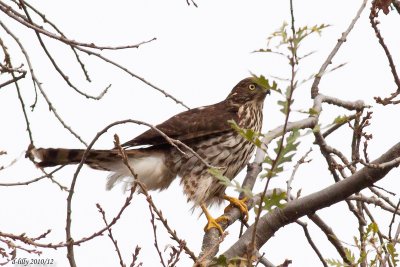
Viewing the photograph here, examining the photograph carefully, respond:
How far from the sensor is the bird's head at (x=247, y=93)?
6.81m

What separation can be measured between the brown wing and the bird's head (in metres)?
0.46

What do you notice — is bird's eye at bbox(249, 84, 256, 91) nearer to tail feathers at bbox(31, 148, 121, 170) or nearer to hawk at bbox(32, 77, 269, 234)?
hawk at bbox(32, 77, 269, 234)

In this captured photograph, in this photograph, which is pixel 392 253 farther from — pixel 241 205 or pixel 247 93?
pixel 247 93

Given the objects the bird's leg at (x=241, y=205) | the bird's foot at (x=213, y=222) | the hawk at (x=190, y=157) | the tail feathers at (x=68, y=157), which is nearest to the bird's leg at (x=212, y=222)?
the bird's foot at (x=213, y=222)

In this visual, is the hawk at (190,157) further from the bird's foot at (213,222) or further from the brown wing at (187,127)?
the bird's foot at (213,222)

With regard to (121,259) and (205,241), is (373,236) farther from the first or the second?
(205,241)

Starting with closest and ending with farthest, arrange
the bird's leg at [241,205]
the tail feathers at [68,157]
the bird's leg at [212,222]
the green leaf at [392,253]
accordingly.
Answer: the green leaf at [392,253], the tail feathers at [68,157], the bird's leg at [212,222], the bird's leg at [241,205]

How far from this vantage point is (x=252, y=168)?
16.3 feet

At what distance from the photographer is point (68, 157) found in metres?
5.26

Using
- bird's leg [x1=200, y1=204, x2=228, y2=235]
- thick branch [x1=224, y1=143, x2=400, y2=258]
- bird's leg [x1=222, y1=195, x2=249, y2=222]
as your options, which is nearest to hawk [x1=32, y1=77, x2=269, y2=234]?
bird's leg [x1=222, y1=195, x2=249, y2=222]

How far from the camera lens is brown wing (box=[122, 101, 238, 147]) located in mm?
6031

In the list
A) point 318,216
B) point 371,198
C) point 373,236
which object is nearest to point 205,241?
point 318,216

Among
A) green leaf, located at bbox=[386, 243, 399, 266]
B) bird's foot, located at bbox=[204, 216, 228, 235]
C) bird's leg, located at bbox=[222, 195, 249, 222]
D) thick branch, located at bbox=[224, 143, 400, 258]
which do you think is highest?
bird's leg, located at bbox=[222, 195, 249, 222]

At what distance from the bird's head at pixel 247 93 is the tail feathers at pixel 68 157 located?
4.96ft
